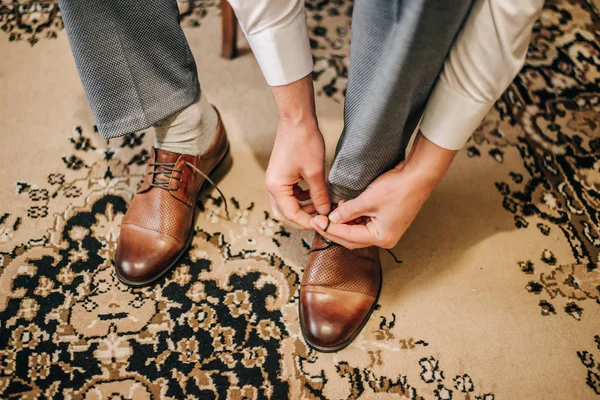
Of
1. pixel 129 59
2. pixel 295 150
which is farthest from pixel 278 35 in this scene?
pixel 129 59

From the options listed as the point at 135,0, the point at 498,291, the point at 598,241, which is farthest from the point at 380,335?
the point at 135,0

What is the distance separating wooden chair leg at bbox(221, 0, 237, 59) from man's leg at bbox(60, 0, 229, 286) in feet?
1.03

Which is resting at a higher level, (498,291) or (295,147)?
(295,147)

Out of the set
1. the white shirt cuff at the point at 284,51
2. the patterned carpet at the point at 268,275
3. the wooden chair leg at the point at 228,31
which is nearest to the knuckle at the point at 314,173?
the white shirt cuff at the point at 284,51

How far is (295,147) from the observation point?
1.97 feet

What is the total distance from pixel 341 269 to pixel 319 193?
16 centimetres

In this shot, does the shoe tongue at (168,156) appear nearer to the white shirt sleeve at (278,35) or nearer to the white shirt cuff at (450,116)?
the white shirt sleeve at (278,35)

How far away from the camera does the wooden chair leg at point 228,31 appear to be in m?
0.97

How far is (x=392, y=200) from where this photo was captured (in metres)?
0.58

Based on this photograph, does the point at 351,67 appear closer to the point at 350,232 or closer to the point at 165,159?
the point at 350,232

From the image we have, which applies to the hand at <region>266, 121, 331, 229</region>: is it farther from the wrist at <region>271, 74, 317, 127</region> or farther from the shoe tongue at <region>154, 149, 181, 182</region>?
the shoe tongue at <region>154, 149, 181, 182</region>

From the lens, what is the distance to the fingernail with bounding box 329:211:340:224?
625 mm

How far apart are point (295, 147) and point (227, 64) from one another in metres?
0.60

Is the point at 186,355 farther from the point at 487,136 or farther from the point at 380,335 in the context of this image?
the point at 487,136
